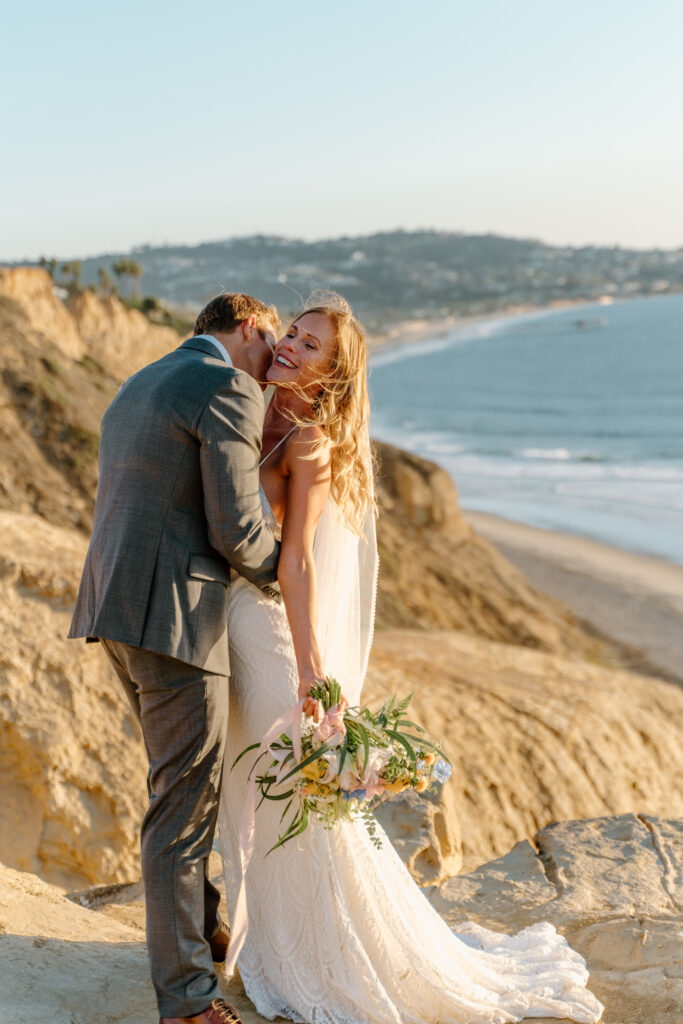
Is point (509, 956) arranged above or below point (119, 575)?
below

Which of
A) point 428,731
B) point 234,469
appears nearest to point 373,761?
point 234,469

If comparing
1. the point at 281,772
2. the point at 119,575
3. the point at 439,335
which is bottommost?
the point at 439,335

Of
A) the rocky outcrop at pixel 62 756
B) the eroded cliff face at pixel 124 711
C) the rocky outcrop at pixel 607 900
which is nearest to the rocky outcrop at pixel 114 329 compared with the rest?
the eroded cliff face at pixel 124 711

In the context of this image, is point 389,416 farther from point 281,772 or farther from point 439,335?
point 439,335

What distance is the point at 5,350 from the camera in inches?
531

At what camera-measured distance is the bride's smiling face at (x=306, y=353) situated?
323 centimetres

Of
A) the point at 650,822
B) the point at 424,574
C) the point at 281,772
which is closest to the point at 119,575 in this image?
the point at 281,772

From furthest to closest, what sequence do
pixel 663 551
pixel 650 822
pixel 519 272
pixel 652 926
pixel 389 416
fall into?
pixel 519 272
pixel 389 416
pixel 663 551
pixel 650 822
pixel 652 926

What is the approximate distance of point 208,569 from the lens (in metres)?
3.01

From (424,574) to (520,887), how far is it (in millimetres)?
12012

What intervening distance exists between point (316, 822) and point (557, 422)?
174 feet

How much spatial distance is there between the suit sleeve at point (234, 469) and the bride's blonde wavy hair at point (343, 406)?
0.27m

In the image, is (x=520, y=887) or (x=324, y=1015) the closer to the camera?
(x=324, y=1015)

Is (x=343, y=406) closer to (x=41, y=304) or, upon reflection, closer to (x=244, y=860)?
(x=244, y=860)
